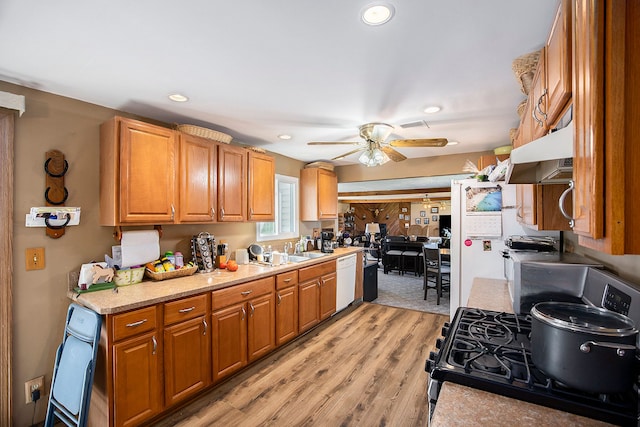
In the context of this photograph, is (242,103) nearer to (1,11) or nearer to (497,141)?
(1,11)

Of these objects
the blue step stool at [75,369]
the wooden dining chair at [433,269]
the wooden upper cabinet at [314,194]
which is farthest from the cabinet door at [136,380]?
the wooden dining chair at [433,269]

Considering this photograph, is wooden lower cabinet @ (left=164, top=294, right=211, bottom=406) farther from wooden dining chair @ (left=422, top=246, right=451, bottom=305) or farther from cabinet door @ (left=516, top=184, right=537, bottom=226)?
wooden dining chair @ (left=422, top=246, right=451, bottom=305)

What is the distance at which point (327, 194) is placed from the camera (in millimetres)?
4621

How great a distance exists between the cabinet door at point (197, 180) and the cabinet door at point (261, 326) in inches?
36.4

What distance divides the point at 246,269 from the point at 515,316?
230 centimetres

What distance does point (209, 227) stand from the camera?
312cm

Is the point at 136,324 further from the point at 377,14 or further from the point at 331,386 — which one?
the point at 377,14

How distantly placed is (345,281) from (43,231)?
329 centimetres

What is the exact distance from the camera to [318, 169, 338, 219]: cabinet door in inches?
175

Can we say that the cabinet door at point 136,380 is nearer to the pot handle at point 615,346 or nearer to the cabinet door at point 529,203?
the pot handle at point 615,346

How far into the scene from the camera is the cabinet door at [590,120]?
643 millimetres

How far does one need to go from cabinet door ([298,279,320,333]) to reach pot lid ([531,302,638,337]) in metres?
2.55

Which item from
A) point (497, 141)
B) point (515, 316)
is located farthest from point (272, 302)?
point (497, 141)

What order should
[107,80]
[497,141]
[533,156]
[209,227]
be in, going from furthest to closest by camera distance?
[497,141] < [209,227] < [107,80] < [533,156]
